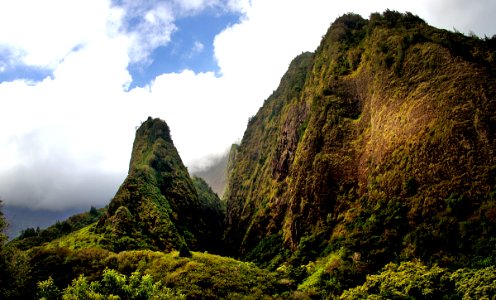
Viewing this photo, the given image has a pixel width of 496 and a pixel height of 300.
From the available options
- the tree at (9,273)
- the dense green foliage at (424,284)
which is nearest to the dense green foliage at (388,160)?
the dense green foliage at (424,284)

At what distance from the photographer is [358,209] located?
5628 centimetres

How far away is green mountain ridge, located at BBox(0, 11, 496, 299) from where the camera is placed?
124 ft

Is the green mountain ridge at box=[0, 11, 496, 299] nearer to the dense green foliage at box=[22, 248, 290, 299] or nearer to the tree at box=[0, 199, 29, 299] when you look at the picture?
the tree at box=[0, 199, 29, 299]

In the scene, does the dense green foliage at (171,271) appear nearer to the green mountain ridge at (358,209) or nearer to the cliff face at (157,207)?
the green mountain ridge at (358,209)

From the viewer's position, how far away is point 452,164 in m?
45.5

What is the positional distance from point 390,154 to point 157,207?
181ft

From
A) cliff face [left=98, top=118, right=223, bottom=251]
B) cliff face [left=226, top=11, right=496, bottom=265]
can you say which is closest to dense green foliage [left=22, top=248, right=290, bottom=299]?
cliff face [left=98, top=118, right=223, bottom=251]

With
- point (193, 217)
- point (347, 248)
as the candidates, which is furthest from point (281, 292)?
point (193, 217)

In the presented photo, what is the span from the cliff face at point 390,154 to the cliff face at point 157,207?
18.3 m

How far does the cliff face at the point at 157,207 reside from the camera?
76.8 meters

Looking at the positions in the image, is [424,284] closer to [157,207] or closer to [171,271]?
[171,271]

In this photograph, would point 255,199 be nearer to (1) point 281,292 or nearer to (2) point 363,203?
(2) point 363,203

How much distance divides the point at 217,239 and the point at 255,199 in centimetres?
2283

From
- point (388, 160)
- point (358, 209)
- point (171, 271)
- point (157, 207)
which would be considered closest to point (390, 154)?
point (388, 160)
